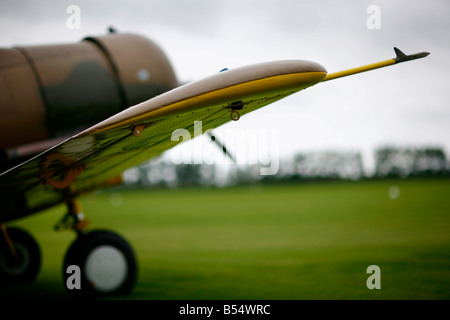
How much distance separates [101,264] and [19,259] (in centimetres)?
176

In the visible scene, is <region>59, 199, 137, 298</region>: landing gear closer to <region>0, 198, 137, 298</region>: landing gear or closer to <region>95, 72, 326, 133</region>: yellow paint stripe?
<region>0, 198, 137, 298</region>: landing gear

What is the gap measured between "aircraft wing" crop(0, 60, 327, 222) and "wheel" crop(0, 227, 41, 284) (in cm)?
182

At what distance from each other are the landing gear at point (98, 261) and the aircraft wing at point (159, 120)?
53cm

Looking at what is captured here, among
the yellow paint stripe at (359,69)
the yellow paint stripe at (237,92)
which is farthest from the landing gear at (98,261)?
the yellow paint stripe at (359,69)

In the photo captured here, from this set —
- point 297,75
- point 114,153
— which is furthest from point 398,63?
point 114,153

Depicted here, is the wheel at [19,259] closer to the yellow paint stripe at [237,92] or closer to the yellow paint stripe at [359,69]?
the yellow paint stripe at [237,92]

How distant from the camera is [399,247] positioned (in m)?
5.57

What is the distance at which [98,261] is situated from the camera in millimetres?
3424

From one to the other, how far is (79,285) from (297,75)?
2.31 metres

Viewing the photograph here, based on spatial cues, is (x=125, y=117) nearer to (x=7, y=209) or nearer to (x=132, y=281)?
(x=132, y=281)

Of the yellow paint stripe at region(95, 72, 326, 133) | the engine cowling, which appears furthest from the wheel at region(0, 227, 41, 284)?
the yellow paint stripe at region(95, 72, 326, 133)

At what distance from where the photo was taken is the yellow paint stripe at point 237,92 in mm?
1911

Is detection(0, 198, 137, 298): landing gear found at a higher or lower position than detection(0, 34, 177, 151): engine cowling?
lower

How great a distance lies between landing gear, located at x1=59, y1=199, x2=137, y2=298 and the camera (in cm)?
336
